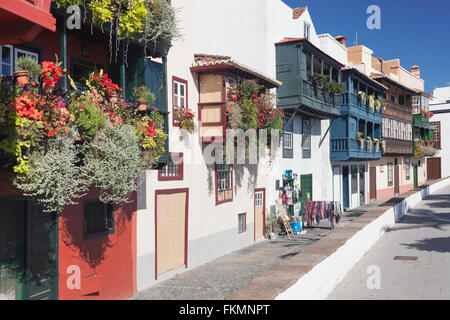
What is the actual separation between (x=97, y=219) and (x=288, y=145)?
13243 mm

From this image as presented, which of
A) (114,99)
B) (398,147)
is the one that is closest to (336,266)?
(114,99)

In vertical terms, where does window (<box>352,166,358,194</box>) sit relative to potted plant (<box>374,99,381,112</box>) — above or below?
below

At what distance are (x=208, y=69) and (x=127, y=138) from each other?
686 cm

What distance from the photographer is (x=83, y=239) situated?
9953 mm

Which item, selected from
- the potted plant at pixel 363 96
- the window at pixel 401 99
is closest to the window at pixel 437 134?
the window at pixel 401 99

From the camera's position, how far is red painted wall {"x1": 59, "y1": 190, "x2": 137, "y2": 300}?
30.9 feet

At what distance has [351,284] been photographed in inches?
439

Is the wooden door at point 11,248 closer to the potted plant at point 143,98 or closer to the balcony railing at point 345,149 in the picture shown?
the potted plant at point 143,98

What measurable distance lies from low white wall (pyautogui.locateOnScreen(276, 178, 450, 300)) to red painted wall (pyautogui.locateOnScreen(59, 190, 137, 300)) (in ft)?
15.5

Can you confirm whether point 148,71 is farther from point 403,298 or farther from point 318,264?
point 403,298

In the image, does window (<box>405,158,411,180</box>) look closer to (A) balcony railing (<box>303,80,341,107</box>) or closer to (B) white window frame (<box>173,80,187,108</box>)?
(A) balcony railing (<box>303,80,341,107</box>)

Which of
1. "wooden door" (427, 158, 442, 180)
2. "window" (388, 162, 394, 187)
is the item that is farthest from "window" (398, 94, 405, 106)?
"wooden door" (427, 158, 442, 180)

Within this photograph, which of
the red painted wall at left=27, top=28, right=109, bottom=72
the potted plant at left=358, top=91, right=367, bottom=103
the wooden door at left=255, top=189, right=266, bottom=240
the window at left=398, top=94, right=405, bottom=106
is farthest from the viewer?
the window at left=398, top=94, right=405, bottom=106

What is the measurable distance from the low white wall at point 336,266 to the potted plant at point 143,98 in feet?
16.4
